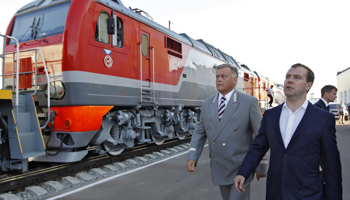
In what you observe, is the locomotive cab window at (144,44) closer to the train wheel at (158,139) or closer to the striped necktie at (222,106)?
the train wheel at (158,139)

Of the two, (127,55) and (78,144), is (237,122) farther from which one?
(127,55)

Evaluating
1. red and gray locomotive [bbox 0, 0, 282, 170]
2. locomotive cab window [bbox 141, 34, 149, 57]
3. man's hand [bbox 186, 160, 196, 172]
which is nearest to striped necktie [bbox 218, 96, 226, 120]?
man's hand [bbox 186, 160, 196, 172]

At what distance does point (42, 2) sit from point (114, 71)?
2.55 meters

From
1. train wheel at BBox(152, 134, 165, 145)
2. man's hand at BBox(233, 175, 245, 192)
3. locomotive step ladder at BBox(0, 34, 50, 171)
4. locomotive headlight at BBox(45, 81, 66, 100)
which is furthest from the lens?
train wheel at BBox(152, 134, 165, 145)

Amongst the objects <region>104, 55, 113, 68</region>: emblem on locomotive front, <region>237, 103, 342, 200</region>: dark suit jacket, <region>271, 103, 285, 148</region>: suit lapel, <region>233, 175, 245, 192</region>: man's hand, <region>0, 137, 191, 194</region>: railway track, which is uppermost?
<region>104, 55, 113, 68</region>: emblem on locomotive front

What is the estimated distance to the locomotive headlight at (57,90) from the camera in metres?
5.96

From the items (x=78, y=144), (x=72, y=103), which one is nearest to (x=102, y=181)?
(x=78, y=144)

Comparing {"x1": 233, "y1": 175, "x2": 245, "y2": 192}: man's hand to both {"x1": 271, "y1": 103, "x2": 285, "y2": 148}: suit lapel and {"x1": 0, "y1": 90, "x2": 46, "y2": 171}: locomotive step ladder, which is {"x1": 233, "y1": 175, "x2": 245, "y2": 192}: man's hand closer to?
{"x1": 271, "y1": 103, "x2": 285, "y2": 148}: suit lapel

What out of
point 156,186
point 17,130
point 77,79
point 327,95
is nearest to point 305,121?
point 156,186

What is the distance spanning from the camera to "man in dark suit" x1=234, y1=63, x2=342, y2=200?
6.92ft

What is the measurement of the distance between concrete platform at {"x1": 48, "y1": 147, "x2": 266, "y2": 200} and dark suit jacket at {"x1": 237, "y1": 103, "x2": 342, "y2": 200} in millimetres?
2375

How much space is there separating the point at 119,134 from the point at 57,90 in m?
2.05

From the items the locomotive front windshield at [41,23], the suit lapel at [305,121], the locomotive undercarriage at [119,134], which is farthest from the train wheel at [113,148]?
the suit lapel at [305,121]

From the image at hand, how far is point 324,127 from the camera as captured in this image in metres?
2.13
